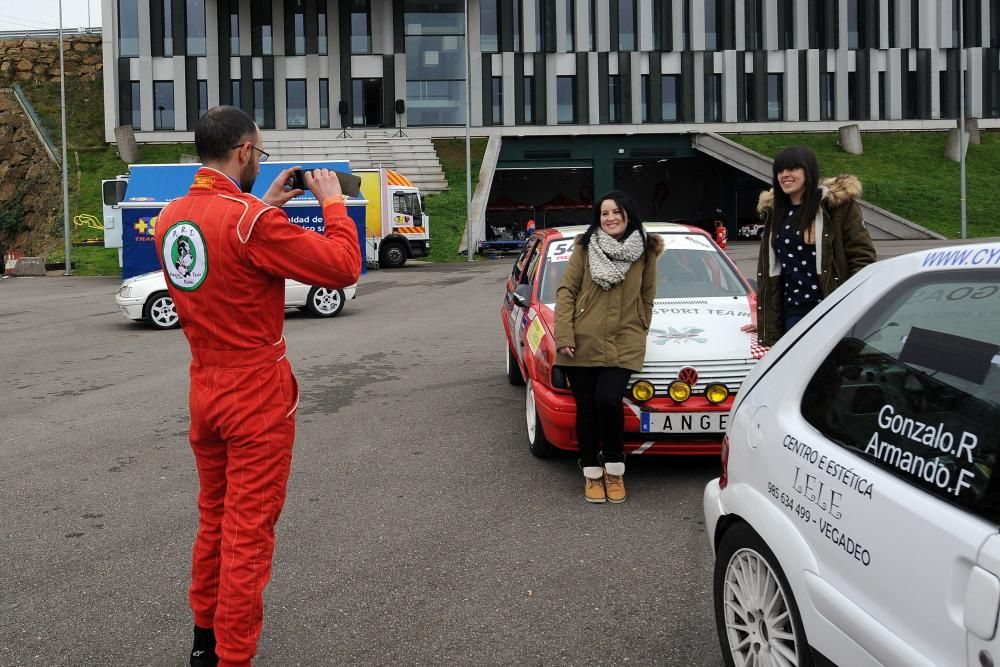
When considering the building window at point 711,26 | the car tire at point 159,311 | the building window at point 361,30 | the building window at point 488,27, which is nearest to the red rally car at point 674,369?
the car tire at point 159,311

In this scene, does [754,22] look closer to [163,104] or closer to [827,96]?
[827,96]

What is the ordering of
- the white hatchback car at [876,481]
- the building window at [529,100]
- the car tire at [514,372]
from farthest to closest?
1. the building window at [529,100]
2. the car tire at [514,372]
3. the white hatchback car at [876,481]

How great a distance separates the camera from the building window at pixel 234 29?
48281 millimetres

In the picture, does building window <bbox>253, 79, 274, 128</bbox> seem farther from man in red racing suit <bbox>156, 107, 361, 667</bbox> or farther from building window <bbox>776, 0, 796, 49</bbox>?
man in red racing suit <bbox>156, 107, 361, 667</bbox>

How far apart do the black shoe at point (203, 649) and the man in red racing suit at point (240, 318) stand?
0.14 metres

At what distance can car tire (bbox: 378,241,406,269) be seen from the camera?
30.9 m

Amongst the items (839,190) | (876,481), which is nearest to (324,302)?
(839,190)

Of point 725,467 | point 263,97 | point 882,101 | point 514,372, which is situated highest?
point 263,97

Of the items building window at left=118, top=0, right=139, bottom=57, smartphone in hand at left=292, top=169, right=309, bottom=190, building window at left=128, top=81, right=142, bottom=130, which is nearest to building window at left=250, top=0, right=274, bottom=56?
building window at left=118, top=0, right=139, bottom=57

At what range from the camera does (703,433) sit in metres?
5.66

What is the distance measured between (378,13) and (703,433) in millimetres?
46460

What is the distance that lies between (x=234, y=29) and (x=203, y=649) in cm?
4935

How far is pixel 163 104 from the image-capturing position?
48.5 meters

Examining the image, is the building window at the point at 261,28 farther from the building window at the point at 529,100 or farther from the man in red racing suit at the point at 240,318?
the man in red racing suit at the point at 240,318
